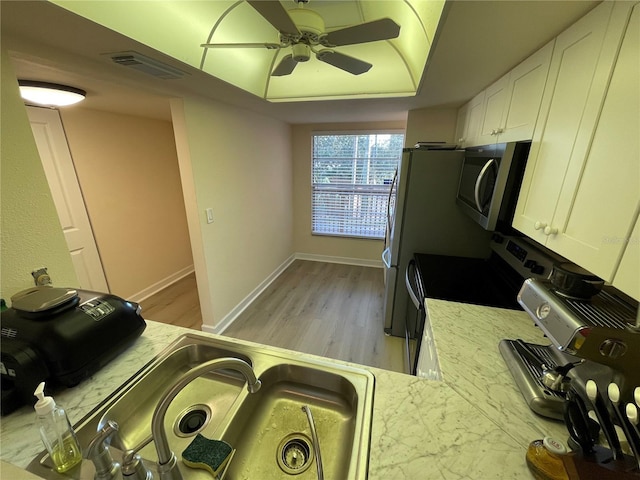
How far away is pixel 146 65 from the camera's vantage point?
1.42 m

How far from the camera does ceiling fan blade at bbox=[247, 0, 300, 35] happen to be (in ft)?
2.95

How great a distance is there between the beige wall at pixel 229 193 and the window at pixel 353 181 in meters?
0.69

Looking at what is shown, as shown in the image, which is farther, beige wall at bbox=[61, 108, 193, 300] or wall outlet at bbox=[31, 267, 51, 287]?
beige wall at bbox=[61, 108, 193, 300]

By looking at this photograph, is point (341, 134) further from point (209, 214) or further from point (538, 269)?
point (538, 269)

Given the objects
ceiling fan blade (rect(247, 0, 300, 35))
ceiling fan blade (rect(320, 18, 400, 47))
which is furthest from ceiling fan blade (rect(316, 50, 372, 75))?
ceiling fan blade (rect(247, 0, 300, 35))

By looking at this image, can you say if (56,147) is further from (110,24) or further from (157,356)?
(157,356)

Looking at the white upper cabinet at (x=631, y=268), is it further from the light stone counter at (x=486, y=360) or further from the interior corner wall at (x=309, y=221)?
the interior corner wall at (x=309, y=221)

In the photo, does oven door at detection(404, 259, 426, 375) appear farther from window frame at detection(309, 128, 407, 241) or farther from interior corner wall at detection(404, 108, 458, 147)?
window frame at detection(309, 128, 407, 241)

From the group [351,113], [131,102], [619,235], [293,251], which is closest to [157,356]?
[619,235]

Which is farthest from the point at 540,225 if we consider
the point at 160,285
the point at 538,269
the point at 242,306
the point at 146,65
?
the point at 160,285

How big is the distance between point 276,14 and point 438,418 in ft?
4.99

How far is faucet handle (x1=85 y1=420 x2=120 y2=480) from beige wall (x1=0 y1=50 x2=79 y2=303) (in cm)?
80

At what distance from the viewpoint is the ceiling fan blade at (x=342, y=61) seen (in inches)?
53.6

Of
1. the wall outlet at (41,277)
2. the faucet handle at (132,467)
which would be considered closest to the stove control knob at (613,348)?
the faucet handle at (132,467)
